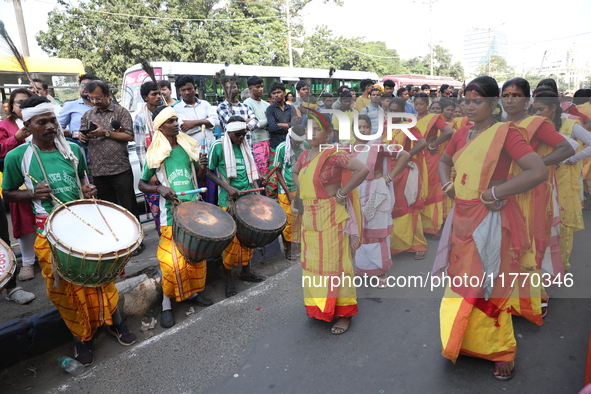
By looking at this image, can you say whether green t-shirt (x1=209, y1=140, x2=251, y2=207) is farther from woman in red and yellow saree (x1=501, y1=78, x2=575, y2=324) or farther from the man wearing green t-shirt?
woman in red and yellow saree (x1=501, y1=78, x2=575, y2=324)

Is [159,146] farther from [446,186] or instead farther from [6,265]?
[446,186]

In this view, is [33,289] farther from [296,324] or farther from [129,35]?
[129,35]

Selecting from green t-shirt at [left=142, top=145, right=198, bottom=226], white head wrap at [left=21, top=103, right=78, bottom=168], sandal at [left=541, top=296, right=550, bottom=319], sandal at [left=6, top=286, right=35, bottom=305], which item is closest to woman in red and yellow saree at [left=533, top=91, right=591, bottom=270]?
sandal at [left=541, top=296, right=550, bottom=319]

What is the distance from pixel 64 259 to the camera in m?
2.59

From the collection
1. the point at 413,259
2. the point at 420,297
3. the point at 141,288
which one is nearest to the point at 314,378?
the point at 420,297

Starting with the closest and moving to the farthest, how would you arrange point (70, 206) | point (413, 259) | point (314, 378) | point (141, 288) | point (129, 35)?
point (314, 378) < point (70, 206) < point (141, 288) < point (413, 259) < point (129, 35)

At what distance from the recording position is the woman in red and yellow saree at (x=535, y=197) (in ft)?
9.12

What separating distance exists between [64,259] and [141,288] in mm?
1279

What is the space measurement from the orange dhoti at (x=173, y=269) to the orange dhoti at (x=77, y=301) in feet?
1.73

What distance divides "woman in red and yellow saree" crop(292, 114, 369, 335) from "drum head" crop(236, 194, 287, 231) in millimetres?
634

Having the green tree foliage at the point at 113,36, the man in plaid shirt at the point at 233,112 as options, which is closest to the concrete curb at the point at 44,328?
the man in plaid shirt at the point at 233,112

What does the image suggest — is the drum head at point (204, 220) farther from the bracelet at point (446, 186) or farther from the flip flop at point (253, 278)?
the bracelet at point (446, 186)

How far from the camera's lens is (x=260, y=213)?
3809 millimetres

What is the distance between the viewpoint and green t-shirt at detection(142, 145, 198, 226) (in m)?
3.55
